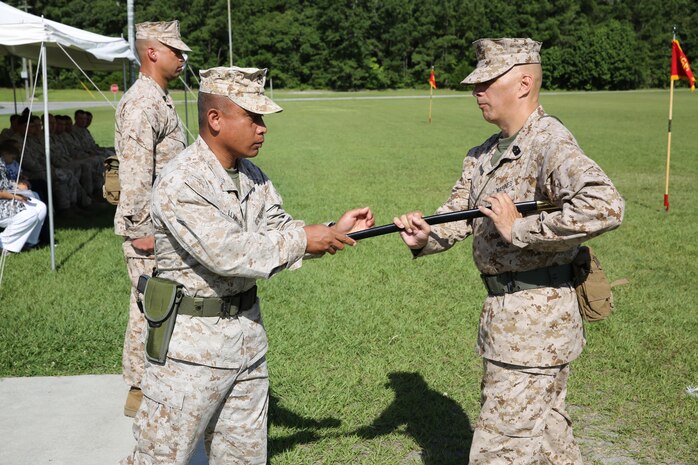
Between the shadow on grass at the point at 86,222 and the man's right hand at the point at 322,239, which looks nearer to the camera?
the man's right hand at the point at 322,239

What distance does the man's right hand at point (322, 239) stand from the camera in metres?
3.11

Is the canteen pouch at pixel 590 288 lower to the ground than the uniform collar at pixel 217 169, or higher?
lower

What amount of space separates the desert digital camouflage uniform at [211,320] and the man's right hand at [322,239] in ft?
0.13

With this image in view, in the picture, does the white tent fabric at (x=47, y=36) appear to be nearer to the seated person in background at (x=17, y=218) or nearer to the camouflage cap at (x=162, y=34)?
the seated person in background at (x=17, y=218)

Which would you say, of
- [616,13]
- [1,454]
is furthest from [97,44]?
[616,13]

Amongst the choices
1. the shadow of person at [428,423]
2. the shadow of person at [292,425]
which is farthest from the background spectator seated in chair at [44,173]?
the shadow of person at [428,423]

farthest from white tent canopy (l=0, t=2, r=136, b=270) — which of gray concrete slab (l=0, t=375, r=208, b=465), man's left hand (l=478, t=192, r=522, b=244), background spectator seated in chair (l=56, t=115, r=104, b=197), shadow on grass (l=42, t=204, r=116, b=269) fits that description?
man's left hand (l=478, t=192, r=522, b=244)

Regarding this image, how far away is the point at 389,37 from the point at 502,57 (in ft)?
273

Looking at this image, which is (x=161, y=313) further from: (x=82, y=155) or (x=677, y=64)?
(x=82, y=155)

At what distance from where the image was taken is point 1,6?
8945mm

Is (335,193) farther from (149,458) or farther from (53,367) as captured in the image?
(149,458)

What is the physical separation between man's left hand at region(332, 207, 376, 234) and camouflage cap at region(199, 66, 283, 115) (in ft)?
2.26

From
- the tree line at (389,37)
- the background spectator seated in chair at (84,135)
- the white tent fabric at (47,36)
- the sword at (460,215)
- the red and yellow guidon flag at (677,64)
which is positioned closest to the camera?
the sword at (460,215)

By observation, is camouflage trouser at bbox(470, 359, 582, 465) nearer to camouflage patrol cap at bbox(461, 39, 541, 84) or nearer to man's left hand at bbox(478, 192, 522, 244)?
man's left hand at bbox(478, 192, 522, 244)
